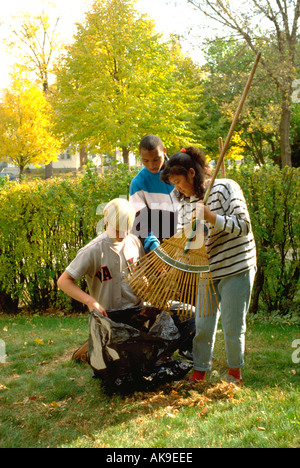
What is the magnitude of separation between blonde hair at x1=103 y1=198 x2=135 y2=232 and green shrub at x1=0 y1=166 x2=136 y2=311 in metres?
2.58

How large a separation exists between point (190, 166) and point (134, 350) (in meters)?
1.26

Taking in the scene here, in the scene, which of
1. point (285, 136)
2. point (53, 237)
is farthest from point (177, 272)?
point (285, 136)

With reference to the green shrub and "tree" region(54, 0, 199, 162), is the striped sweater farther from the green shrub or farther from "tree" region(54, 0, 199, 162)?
"tree" region(54, 0, 199, 162)

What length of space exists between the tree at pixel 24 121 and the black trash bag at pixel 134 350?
20.2m

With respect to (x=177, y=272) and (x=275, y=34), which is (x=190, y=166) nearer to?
(x=177, y=272)

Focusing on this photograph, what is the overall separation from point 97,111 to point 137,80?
1740mm

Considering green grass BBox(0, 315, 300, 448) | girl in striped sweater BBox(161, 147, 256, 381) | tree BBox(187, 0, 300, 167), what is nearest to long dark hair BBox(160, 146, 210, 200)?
girl in striped sweater BBox(161, 147, 256, 381)

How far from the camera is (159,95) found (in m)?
17.5

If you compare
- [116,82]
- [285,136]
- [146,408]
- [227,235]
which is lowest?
[146,408]

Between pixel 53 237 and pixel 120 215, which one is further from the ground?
pixel 120 215

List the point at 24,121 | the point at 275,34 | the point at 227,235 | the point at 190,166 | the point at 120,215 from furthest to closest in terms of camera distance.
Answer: the point at 24,121 → the point at 275,34 → the point at 120,215 → the point at 227,235 → the point at 190,166

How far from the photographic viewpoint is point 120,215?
3324mm

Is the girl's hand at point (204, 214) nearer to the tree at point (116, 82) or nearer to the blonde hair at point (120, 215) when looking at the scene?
the blonde hair at point (120, 215)

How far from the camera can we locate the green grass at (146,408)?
8.57ft
